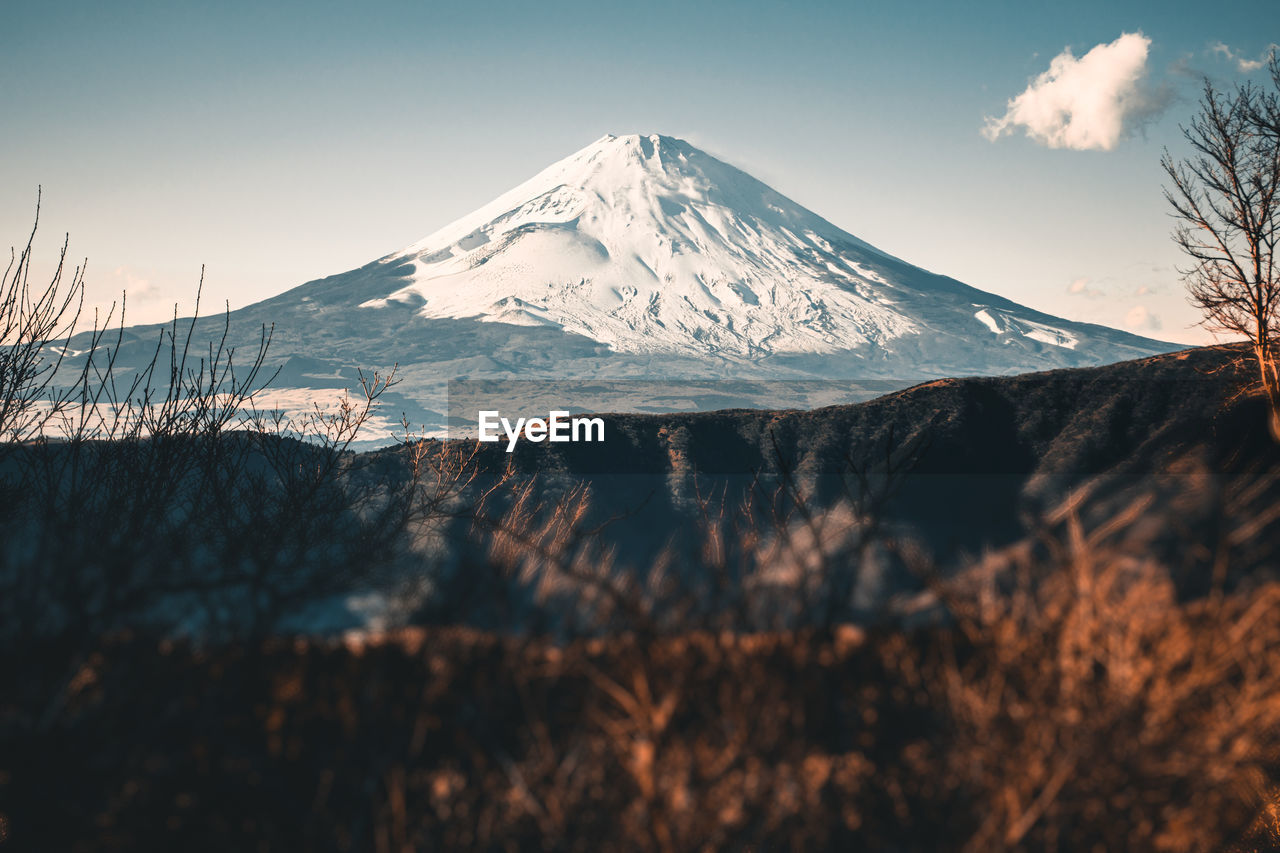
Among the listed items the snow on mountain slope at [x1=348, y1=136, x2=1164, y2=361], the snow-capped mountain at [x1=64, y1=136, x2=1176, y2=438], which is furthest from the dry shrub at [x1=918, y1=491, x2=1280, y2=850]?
the snow on mountain slope at [x1=348, y1=136, x2=1164, y2=361]

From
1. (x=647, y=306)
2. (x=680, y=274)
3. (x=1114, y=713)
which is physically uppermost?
(x=680, y=274)

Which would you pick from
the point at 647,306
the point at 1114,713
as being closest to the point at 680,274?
the point at 647,306

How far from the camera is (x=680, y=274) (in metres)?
153

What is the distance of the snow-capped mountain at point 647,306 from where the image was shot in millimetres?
140250

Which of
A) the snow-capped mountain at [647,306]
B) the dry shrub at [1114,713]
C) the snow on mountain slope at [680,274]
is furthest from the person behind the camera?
the snow on mountain slope at [680,274]

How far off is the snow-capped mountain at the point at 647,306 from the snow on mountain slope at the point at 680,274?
14.9 inches

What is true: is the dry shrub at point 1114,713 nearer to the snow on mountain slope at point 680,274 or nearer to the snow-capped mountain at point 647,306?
the snow-capped mountain at point 647,306

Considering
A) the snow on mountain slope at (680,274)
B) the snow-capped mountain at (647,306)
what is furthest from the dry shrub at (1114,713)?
the snow on mountain slope at (680,274)

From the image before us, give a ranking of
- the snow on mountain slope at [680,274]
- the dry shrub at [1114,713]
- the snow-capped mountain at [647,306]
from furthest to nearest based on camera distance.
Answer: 1. the snow on mountain slope at [680,274]
2. the snow-capped mountain at [647,306]
3. the dry shrub at [1114,713]

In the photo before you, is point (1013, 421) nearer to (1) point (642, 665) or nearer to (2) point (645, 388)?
(1) point (642, 665)

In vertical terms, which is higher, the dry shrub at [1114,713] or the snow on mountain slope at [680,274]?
the snow on mountain slope at [680,274]

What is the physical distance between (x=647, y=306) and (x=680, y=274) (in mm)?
9933

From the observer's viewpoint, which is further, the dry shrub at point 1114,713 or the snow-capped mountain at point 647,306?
the snow-capped mountain at point 647,306

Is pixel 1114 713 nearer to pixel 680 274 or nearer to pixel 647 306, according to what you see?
pixel 647 306
